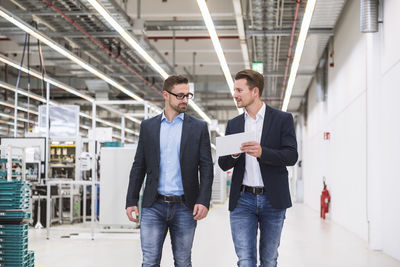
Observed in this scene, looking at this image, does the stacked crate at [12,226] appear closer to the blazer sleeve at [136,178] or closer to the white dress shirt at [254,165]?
the blazer sleeve at [136,178]

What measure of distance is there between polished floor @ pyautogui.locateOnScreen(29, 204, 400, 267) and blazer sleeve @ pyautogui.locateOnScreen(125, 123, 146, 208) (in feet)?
9.22

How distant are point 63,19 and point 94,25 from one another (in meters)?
0.59

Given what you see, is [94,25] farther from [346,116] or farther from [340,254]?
[340,254]

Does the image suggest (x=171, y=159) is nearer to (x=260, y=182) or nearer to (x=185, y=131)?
(x=185, y=131)

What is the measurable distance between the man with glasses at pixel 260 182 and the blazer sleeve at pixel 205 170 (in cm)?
11

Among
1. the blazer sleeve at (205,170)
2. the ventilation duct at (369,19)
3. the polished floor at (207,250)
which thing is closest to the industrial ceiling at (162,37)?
the ventilation duct at (369,19)

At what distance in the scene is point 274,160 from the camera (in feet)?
9.09

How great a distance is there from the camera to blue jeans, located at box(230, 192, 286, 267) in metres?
2.86

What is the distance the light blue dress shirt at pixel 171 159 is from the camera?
282 centimetres

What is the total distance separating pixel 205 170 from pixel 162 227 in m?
0.39

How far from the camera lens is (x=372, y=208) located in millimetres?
7148

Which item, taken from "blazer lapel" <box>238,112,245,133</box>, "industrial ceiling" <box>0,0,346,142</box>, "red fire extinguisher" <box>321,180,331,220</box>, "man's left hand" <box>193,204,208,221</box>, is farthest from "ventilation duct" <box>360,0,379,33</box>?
"red fire extinguisher" <box>321,180,331,220</box>

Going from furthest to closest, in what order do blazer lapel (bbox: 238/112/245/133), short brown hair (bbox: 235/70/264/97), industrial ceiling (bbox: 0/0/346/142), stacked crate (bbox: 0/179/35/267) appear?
industrial ceiling (bbox: 0/0/346/142) → stacked crate (bbox: 0/179/35/267) → blazer lapel (bbox: 238/112/245/133) → short brown hair (bbox: 235/70/264/97)

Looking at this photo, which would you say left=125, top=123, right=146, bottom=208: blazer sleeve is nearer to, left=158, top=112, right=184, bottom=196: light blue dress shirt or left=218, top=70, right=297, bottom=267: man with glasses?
left=158, top=112, right=184, bottom=196: light blue dress shirt
